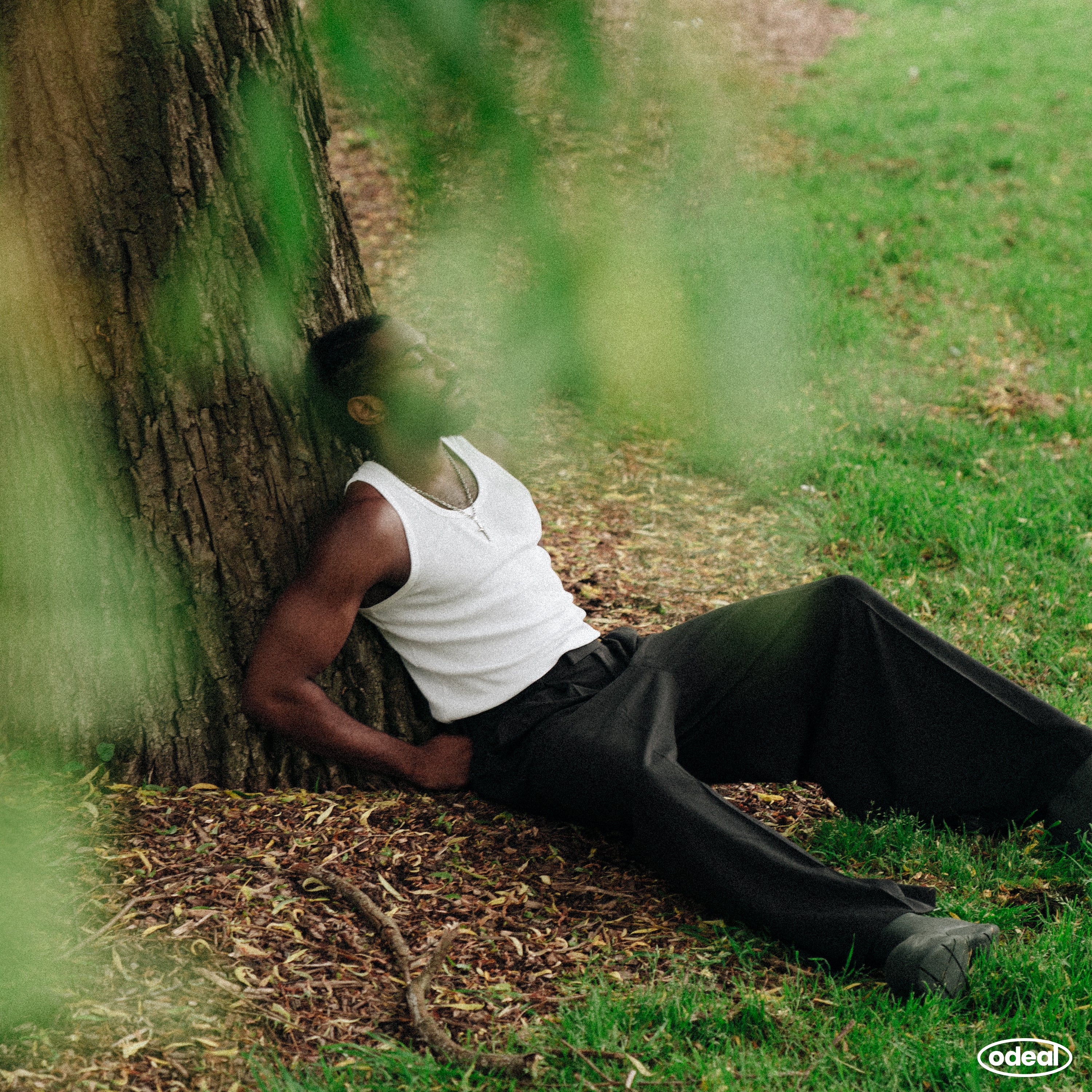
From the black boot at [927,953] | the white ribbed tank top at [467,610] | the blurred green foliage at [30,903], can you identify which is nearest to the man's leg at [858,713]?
the white ribbed tank top at [467,610]

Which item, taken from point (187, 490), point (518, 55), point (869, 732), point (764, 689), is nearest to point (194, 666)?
point (187, 490)

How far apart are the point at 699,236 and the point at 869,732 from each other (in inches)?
81.9

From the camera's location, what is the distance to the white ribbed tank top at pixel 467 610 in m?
3.00

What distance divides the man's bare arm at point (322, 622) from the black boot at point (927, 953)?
1.42m

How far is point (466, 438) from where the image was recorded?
347cm

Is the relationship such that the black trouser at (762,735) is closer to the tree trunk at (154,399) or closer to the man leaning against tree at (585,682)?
the man leaning against tree at (585,682)

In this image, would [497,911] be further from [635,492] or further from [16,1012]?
[635,492]

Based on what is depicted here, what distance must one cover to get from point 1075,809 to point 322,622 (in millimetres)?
2020

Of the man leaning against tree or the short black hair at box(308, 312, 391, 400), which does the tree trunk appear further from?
the man leaning against tree

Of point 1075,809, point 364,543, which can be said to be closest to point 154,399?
point 364,543

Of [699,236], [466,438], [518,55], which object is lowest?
[466,438]

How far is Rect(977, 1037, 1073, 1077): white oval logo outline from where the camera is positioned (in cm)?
225

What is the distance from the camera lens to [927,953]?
7.70 ft

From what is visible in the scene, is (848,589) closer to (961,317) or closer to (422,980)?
(422,980)
